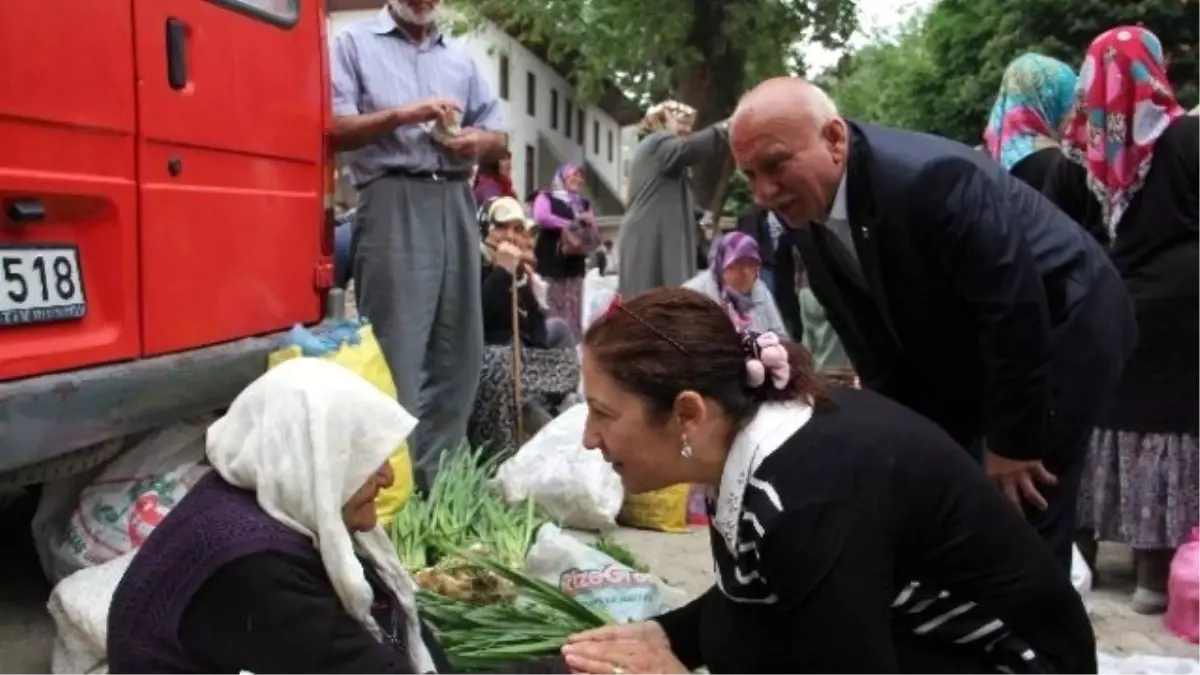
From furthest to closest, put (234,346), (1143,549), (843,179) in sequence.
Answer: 1. (1143,549)
2. (234,346)
3. (843,179)

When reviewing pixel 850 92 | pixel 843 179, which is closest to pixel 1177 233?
pixel 843 179

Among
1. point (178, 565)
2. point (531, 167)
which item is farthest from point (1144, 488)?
point (531, 167)

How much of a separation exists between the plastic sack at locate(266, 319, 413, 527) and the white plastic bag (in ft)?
3.49

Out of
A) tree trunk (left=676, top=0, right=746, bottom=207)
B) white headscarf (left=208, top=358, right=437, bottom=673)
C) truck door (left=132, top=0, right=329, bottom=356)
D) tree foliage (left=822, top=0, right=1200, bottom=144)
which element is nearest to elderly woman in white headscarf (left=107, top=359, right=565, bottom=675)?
white headscarf (left=208, top=358, right=437, bottom=673)

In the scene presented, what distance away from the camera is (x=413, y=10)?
15.4 feet

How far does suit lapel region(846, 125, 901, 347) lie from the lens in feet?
8.56

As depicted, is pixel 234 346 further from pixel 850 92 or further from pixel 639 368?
pixel 850 92

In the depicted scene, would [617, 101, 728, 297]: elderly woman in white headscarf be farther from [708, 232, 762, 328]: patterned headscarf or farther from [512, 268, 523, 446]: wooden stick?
[512, 268, 523, 446]: wooden stick

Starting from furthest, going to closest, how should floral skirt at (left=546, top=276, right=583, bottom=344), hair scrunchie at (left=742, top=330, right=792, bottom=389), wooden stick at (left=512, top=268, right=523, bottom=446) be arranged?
floral skirt at (left=546, top=276, right=583, bottom=344) → wooden stick at (left=512, top=268, right=523, bottom=446) → hair scrunchie at (left=742, top=330, right=792, bottom=389)

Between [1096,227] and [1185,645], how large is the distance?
145 centimetres

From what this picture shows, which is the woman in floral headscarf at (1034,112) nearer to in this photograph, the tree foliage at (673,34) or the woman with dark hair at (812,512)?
the woman with dark hair at (812,512)

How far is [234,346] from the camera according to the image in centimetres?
358

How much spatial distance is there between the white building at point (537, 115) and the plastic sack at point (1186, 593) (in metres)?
22.5

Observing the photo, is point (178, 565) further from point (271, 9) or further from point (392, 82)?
point (392, 82)
